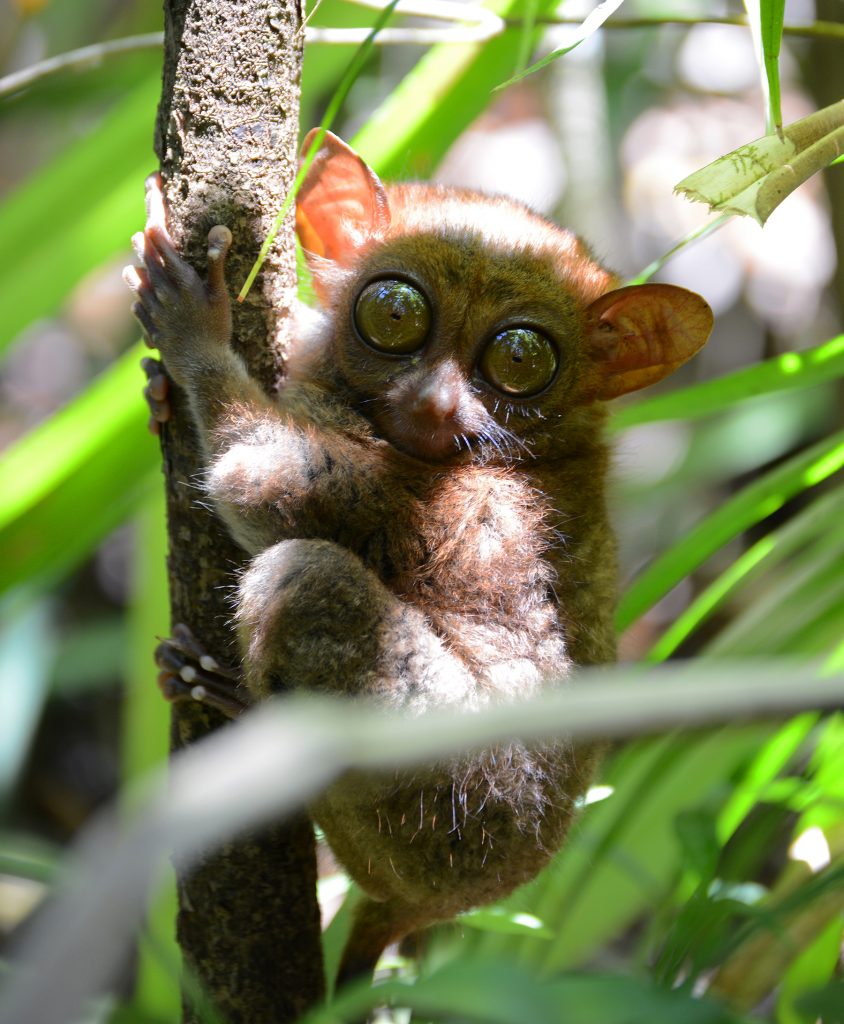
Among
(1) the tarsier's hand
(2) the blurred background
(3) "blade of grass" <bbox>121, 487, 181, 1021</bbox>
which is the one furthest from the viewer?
(3) "blade of grass" <bbox>121, 487, 181, 1021</bbox>

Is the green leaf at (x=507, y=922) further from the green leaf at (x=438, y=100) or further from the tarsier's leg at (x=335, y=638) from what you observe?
the green leaf at (x=438, y=100)

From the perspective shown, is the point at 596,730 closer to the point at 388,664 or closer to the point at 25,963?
the point at 25,963

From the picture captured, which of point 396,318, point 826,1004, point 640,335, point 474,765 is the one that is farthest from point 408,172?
point 826,1004

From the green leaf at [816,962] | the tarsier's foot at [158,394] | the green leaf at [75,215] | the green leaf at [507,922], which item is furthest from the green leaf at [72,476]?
the green leaf at [816,962]

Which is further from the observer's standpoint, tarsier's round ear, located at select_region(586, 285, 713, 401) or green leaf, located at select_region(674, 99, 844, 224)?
tarsier's round ear, located at select_region(586, 285, 713, 401)

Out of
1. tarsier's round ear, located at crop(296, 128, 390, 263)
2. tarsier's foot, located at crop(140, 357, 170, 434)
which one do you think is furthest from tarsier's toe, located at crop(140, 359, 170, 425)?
tarsier's round ear, located at crop(296, 128, 390, 263)

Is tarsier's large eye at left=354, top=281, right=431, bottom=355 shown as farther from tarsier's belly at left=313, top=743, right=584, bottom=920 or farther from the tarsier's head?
tarsier's belly at left=313, top=743, right=584, bottom=920

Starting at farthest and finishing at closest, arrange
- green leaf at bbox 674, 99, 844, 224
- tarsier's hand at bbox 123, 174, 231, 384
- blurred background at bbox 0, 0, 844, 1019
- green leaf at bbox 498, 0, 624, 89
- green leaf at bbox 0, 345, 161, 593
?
1. blurred background at bbox 0, 0, 844, 1019
2. green leaf at bbox 0, 345, 161, 593
3. tarsier's hand at bbox 123, 174, 231, 384
4. green leaf at bbox 674, 99, 844, 224
5. green leaf at bbox 498, 0, 624, 89
